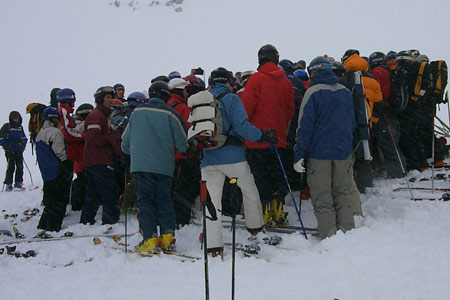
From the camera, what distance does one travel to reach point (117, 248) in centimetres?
551

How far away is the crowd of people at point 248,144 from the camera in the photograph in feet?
17.0

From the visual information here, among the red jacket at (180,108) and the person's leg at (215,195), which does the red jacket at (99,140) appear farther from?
the person's leg at (215,195)

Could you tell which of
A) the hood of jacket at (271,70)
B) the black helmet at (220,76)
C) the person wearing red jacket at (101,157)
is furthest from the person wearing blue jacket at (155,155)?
the person wearing red jacket at (101,157)

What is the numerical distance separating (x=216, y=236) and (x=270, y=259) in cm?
71

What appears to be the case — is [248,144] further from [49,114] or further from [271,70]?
[49,114]

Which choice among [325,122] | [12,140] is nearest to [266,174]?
[325,122]

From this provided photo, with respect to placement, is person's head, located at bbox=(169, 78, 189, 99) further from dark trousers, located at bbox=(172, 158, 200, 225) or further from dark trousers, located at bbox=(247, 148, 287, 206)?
dark trousers, located at bbox=(247, 148, 287, 206)

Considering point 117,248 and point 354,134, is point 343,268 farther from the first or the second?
point 117,248

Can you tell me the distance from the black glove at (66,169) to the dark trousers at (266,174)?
3174mm

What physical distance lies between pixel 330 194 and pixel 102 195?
367 centimetres

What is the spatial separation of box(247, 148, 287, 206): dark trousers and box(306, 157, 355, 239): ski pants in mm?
721

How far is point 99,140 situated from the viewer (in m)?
6.73

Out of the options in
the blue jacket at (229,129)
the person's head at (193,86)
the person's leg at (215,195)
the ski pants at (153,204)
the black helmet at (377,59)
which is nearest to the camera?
the person's leg at (215,195)

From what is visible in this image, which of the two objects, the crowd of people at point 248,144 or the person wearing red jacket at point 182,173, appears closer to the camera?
the crowd of people at point 248,144
